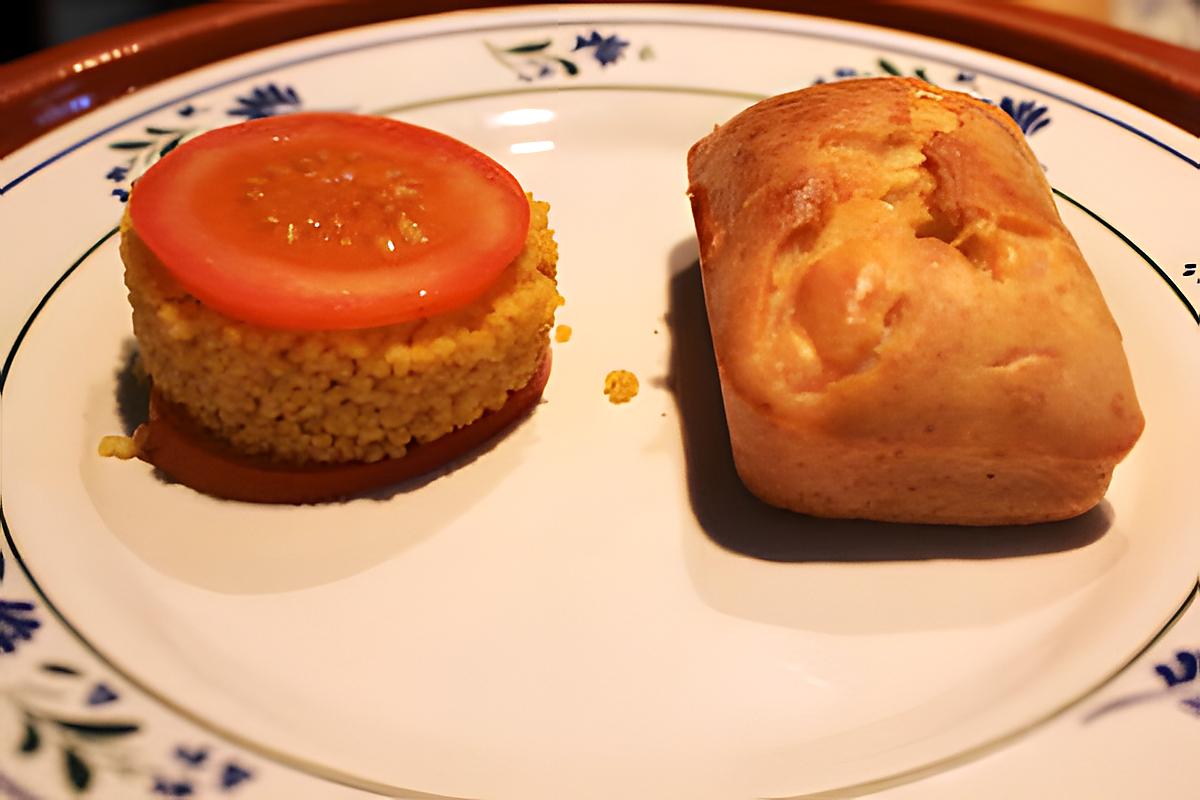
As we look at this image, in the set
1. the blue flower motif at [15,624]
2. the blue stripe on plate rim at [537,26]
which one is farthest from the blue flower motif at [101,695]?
the blue stripe on plate rim at [537,26]

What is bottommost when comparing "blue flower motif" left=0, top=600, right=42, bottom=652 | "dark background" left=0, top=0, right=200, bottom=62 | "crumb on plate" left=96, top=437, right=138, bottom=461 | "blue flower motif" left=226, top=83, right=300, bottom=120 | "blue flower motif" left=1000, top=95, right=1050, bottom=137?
"blue flower motif" left=0, top=600, right=42, bottom=652

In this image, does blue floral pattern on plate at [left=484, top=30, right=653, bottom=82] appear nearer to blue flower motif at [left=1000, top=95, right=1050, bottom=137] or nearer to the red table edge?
the red table edge

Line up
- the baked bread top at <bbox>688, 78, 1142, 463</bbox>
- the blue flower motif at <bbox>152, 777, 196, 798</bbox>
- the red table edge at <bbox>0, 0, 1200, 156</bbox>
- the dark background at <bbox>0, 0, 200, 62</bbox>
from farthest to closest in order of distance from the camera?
the dark background at <bbox>0, 0, 200, 62</bbox>, the red table edge at <bbox>0, 0, 1200, 156</bbox>, the baked bread top at <bbox>688, 78, 1142, 463</bbox>, the blue flower motif at <bbox>152, 777, 196, 798</bbox>

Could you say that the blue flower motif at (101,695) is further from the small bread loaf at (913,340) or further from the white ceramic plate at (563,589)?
the small bread loaf at (913,340)

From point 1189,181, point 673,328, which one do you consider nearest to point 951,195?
point 673,328

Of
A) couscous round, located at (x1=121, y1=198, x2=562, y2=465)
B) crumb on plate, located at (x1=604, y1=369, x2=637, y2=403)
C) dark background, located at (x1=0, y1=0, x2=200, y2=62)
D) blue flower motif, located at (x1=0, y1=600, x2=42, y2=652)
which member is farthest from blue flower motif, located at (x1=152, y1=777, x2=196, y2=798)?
dark background, located at (x1=0, y1=0, x2=200, y2=62)

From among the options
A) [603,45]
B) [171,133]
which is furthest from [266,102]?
[603,45]
